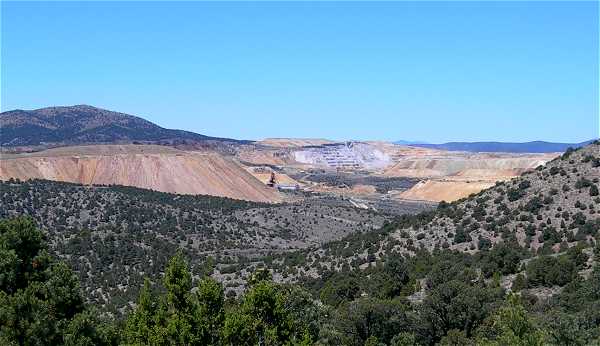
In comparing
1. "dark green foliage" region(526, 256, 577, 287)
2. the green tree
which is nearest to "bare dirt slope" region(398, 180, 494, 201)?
"dark green foliage" region(526, 256, 577, 287)

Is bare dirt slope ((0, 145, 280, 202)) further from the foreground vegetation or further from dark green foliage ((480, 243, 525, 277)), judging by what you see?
the foreground vegetation

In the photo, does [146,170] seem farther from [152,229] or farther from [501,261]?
[501,261]

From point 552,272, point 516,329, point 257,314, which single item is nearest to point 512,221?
point 552,272

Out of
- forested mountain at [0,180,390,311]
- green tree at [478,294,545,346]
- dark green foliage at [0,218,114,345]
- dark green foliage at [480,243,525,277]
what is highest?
dark green foliage at [0,218,114,345]

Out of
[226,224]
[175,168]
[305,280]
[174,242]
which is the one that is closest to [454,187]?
[175,168]

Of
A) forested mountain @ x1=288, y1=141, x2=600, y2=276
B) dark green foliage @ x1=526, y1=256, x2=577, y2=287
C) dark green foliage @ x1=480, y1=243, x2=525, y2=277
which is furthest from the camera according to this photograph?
forested mountain @ x1=288, y1=141, x2=600, y2=276

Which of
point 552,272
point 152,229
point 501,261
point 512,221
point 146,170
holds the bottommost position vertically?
point 152,229
